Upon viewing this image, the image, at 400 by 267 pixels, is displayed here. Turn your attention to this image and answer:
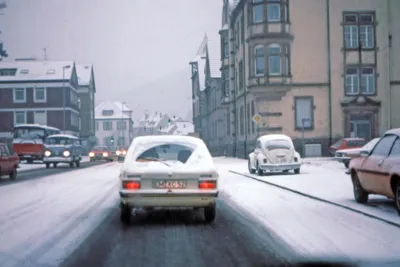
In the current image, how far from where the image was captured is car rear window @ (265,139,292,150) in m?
22.1

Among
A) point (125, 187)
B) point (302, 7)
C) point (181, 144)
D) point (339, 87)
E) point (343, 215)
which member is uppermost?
point (302, 7)

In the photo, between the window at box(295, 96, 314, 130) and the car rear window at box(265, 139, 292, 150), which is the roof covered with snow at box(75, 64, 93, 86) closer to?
the window at box(295, 96, 314, 130)

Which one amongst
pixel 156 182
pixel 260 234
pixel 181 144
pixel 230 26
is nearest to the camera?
pixel 260 234

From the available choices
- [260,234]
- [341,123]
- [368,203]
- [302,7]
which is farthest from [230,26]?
[260,234]

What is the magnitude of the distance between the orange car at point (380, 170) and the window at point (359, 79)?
28.1m

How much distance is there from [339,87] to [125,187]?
32.0 meters

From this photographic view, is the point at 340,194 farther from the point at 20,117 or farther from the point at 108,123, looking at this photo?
the point at 108,123

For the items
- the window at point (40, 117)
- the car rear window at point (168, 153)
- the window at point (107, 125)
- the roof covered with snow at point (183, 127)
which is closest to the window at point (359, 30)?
the car rear window at point (168, 153)

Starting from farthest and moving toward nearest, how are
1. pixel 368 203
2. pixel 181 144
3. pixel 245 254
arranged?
1. pixel 368 203
2. pixel 181 144
3. pixel 245 254

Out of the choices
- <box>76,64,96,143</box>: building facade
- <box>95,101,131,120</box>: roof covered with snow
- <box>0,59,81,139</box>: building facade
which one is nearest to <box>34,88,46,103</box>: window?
<box>0,59,81,139</box>: building facade

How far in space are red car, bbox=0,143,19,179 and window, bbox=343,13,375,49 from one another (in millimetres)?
26128

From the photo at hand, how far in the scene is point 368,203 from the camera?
472 inches

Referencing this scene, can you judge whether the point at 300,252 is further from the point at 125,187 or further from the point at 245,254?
the point at 125,187

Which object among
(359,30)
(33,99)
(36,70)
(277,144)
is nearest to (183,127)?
(36,70)
